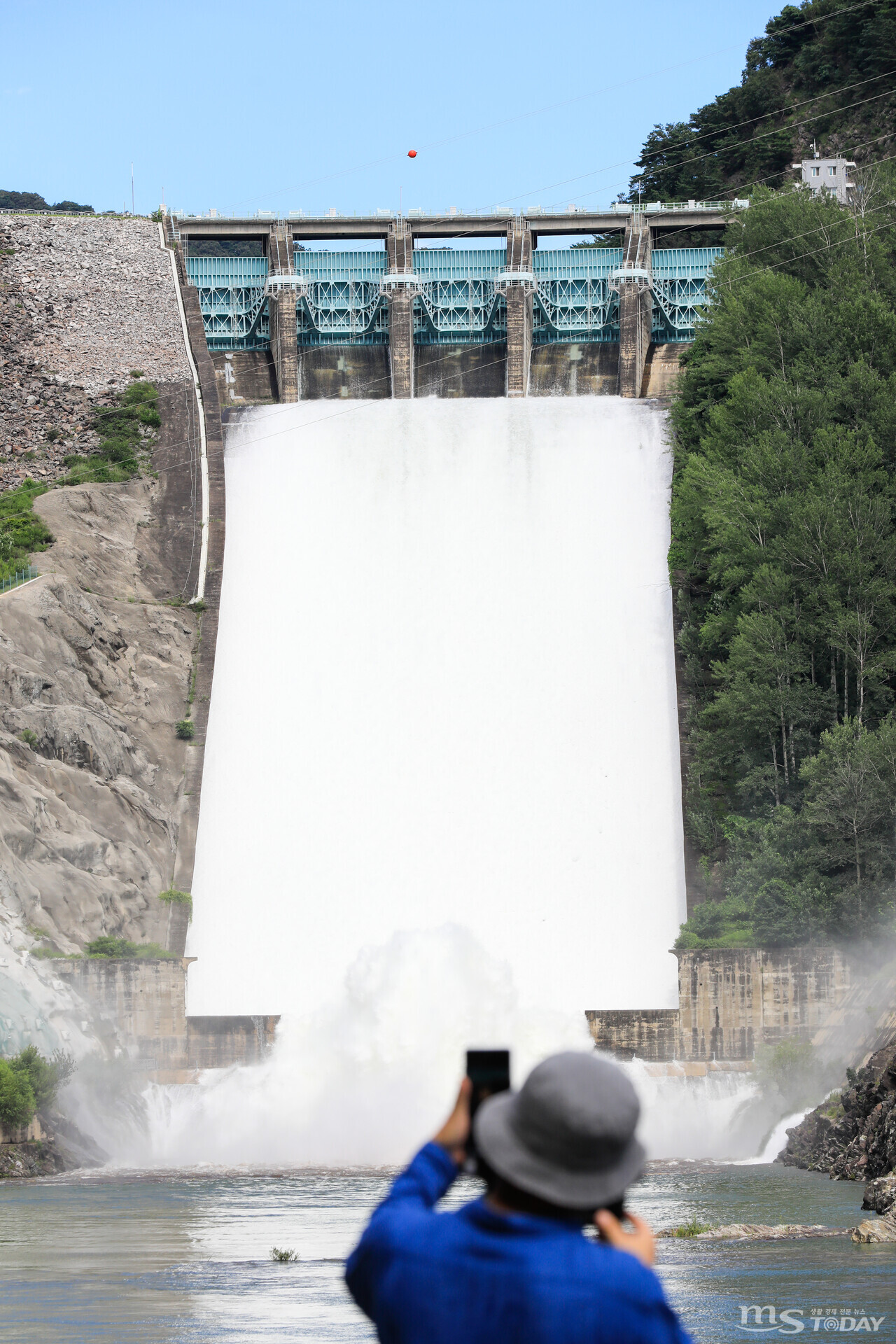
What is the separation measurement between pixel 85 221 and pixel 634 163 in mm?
23930

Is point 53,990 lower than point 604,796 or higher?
lower

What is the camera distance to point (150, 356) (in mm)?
49531

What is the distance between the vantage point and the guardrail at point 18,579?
3841 centimetres

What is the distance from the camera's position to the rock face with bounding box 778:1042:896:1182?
64.6 ft

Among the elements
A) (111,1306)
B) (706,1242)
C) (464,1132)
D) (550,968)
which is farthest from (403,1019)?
(464,1132)

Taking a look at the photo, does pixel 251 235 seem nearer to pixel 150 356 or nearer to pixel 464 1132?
pixel 150 356

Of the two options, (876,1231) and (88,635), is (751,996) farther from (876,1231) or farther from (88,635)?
(88,635)

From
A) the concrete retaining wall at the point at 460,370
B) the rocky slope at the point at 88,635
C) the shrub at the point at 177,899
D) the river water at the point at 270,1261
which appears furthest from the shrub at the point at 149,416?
the river water at the point at 270,1261

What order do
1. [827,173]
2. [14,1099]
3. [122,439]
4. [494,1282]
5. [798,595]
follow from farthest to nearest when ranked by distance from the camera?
[827,173]
[122,439]
[798,595]
[14,1099]
[494,1282]

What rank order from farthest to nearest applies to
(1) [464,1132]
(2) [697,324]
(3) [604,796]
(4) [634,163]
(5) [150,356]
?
1. (4) [634,163]
2. (5) [150,356]
3. (2) [697,324]
4. (3) [604,796]
5. (1) [464,1132]

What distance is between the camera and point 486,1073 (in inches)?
118

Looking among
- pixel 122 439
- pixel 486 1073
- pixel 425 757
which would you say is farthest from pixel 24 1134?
pixel 122 439

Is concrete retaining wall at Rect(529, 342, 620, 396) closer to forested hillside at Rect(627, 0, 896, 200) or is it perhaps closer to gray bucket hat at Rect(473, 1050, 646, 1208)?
forested hillside at Rect(627, 0, 896, 200)

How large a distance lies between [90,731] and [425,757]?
749 centimetres
